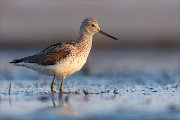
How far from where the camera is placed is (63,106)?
11898 mm

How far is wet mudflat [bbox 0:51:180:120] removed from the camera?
36.2 feet

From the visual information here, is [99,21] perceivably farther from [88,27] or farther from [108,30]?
[88,27]

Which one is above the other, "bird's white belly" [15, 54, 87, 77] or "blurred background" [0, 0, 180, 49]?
"blurred background" [0, 0, 180, 49]

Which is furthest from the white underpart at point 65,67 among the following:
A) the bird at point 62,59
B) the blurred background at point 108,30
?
the blurred background at point 108,30

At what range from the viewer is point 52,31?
100 ft

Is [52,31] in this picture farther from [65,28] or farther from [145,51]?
[145,51]

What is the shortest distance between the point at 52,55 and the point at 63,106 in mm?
2585

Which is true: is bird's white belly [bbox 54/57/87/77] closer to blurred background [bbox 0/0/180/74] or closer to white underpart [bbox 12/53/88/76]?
white underpart [bbox 12/53/88/76]

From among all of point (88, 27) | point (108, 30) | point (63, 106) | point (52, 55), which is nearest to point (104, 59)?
point (108, 30)

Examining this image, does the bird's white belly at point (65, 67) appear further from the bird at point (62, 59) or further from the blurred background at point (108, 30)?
the blurred background at point (108, 30)

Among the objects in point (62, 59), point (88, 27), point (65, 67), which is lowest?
point (65, 67)

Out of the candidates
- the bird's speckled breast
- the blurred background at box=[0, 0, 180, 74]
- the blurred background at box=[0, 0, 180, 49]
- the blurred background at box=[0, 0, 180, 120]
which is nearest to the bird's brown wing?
the bird's speckled breast

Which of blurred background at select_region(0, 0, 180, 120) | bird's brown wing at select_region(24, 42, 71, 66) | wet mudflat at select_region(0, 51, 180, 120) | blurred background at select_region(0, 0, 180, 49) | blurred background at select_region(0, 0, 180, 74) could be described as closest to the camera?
wet mudflat at select_region(0, 51, 180, 120)

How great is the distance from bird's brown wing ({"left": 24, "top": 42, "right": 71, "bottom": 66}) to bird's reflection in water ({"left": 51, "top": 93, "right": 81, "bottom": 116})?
0.86m
